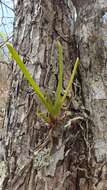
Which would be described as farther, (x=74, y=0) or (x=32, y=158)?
(x=74, y=0)

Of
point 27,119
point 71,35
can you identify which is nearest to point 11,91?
point 27,119

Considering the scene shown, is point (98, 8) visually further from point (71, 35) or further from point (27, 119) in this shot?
point (27, 119)

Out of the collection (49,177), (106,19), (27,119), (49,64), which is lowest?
(49,177)

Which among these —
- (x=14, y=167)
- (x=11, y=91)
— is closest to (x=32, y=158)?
(x=14, y=167)

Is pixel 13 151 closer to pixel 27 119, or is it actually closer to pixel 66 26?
Answer: pixel 27 119

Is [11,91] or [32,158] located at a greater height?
[11,91]

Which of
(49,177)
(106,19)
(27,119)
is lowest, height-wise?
(49,177)
